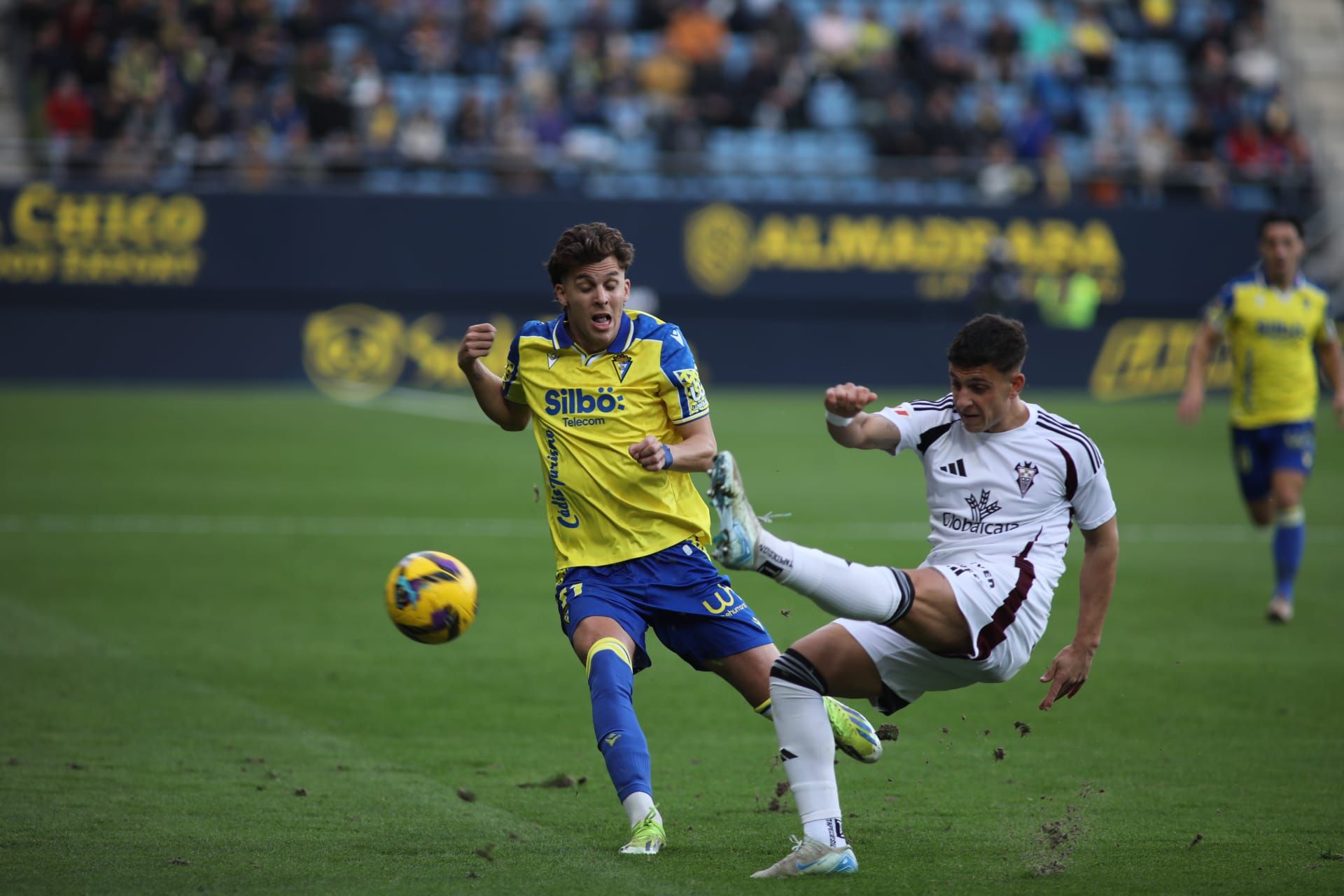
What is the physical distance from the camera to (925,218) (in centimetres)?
2588

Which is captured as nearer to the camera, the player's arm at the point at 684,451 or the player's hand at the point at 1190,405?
the player's arm at the point at 684,451

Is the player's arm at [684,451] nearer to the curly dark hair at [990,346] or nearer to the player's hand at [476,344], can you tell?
the player's hand at [476,344]

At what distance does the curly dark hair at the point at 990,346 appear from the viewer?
5.07 meters

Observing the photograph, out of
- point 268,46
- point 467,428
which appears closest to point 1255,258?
point 467,428

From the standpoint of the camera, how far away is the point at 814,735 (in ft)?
16.8

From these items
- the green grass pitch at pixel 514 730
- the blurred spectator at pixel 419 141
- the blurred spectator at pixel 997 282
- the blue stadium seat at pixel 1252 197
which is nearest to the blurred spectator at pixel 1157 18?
the blue stadium seat at pixel 1252 197

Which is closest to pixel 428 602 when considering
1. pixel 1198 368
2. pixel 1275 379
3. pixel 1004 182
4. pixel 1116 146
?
pixel 1198 368

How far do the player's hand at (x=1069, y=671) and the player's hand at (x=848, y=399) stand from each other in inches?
43.2

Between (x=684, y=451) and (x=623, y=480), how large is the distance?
0.32 meters

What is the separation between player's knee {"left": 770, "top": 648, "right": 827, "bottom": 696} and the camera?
202 inches

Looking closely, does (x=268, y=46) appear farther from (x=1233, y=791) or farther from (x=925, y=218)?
(x=1233, y=791)

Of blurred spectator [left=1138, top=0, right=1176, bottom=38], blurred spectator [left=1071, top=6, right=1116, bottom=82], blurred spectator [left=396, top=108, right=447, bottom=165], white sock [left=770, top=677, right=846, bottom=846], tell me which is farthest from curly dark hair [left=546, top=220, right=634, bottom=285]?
blurred spectator [left=1138, top=0, right=1176, bottom=38]

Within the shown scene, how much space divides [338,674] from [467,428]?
13493 mm

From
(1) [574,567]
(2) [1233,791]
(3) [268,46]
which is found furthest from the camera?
(3) [268,46]
